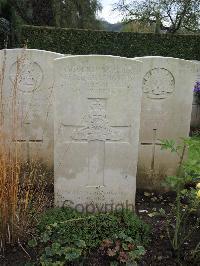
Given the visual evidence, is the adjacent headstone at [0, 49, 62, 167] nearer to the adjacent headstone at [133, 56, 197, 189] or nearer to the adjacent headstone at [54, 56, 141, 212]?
the adjacent headstone at [54, 56, 141, 212]

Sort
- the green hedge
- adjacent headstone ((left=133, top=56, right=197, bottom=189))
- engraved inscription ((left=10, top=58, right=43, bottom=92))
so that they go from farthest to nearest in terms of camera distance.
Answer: the green hedge, engraved inscription ((left=10, top=58, right=43, bottom=92)), adjacent headstone ((left=133, top=56, right=197, bottom=189))

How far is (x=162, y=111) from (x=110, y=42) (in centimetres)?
606

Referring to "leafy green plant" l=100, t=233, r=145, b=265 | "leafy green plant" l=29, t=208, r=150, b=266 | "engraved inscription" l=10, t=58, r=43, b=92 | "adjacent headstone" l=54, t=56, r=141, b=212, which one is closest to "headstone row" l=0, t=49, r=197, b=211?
"adjacent headstone" l=54, t=56, r=141, b=212

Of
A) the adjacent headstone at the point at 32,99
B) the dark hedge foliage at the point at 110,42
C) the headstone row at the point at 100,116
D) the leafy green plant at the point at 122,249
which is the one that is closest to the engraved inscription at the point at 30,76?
the adjacent headstone at the point at 32,99

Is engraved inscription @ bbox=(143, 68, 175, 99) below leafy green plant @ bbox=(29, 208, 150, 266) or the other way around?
the other way around

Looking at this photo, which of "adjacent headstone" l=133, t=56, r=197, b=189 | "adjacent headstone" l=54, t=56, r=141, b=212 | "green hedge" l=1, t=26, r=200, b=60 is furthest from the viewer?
"green hedge" l=1, t=26, r=200, b=60

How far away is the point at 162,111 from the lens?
3834 mm

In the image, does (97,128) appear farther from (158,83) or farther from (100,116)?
(158,83)

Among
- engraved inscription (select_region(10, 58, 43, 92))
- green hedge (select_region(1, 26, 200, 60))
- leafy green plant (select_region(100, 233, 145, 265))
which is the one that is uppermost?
green hedge (select_region(1, 26, 200, 60))

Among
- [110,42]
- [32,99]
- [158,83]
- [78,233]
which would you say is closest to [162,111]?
[158,83]

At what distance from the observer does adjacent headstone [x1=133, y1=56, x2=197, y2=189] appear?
146 inches

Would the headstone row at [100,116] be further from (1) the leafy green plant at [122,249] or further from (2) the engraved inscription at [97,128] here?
(1) the leafy green plant at [122,249]

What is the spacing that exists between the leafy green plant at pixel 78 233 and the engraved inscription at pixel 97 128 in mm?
637

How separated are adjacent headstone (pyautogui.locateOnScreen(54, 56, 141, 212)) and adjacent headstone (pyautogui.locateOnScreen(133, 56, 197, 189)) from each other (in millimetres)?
881
